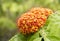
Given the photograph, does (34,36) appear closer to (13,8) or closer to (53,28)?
(53,28)

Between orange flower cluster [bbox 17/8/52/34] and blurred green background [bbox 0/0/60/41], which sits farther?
blurred green background [bbox 0/0/60/41]

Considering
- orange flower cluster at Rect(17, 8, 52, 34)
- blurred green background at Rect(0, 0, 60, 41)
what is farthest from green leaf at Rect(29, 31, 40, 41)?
blurred green background at Rect(0, 0, 60, 41)

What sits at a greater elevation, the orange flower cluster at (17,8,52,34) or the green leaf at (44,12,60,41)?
the orange flower cluster at (17,8,52,34)

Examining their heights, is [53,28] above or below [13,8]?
below

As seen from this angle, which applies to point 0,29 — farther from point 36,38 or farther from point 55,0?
point 36,38

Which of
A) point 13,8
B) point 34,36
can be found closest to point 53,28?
point 34,36

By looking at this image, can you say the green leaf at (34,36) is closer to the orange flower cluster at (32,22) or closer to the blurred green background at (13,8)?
the orange flower cluster at (32,22)

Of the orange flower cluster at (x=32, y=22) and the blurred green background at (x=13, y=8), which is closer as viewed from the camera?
the orange flower cluster at (x=32, y=22)

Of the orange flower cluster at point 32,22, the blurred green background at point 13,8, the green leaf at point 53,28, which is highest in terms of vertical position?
the blurred green background at point 13,8

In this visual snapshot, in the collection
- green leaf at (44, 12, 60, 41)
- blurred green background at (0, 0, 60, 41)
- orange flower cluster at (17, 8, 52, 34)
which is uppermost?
blurred green background at (0, 0, 60, 41)

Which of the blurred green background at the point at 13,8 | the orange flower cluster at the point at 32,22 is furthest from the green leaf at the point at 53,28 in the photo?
the blurred green background at the point at 13,8

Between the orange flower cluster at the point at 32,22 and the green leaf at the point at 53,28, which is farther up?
the orange flower cluster at the point at 32,22

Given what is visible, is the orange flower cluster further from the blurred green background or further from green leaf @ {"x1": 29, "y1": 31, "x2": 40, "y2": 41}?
the blurred green background
